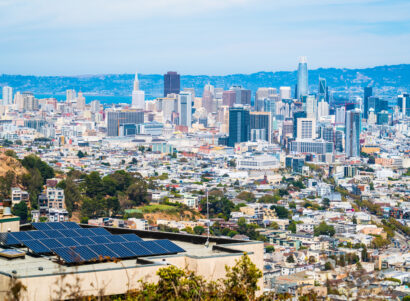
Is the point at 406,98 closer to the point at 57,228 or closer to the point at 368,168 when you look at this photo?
the point at 368,168

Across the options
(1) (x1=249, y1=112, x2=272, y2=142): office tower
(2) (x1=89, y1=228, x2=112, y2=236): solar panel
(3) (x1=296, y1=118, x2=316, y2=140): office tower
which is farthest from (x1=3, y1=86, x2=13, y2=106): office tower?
(2) (x1=89, y1=228, x2=112, y2=236): solar panel

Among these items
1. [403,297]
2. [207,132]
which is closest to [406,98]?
[207,132]

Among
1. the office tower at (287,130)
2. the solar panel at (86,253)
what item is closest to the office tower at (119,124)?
the office tower at (287,130)

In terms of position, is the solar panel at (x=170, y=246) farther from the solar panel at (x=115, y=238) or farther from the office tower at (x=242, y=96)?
the office tower at (x=242, y=96)

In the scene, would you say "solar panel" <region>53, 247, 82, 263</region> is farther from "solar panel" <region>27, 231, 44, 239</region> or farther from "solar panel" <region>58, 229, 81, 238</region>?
"solar panel" <region>58, 229, 81, 238</region>

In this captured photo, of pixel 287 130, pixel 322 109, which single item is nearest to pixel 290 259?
pixel 287 130

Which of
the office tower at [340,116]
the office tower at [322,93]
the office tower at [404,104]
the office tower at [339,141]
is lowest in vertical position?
the office tower at [339,141]
